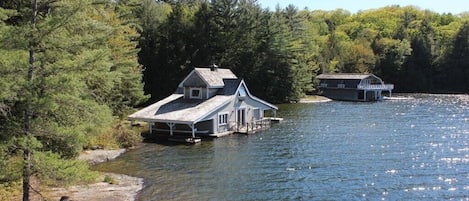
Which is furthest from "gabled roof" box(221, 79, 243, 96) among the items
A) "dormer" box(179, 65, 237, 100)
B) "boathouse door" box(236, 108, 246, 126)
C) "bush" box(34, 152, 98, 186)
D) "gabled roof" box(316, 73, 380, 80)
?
"gabled roof" box(316, 73, 380, 80)

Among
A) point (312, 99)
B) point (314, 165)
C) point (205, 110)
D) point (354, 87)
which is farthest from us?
point (354, 87)

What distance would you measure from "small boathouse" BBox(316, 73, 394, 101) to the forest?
3.24 meters

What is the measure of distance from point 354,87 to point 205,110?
49.2 metres

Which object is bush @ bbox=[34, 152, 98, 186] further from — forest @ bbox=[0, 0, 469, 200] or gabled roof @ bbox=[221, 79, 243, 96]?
gabled roof @ bbox=[221, 79, 243, 96]

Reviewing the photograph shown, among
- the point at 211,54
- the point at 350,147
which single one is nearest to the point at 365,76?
the point at 211,54

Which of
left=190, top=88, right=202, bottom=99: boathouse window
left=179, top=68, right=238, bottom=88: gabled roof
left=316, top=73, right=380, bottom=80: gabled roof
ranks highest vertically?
left=316, top=73, right=380, bottom=80: gabled roof

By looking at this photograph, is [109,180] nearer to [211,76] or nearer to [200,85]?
[200,85]

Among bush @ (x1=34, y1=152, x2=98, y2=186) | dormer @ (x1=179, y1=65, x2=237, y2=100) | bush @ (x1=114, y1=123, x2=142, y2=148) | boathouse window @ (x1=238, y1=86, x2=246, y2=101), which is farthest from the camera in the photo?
boathouse window @ (x1=238, y1=86, x2=246, y2=101)

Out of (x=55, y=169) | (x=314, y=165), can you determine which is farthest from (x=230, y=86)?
(x=55, y=169)

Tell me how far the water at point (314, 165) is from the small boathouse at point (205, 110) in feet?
6.17

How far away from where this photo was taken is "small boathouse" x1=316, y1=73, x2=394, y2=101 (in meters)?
78.9

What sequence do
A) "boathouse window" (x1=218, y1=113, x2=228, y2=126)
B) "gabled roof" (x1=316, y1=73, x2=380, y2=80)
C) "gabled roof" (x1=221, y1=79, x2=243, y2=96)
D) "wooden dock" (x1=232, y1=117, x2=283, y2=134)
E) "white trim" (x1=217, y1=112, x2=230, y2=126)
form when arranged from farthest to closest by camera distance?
1. "gabled roof" (x1=316, y1=73, x2=380, y2=80)
2. "gabled roof" (x1=221, y1=79, x2=243, y2=96)
3. "wooden dock" (x1=232, y1=117, x2=283, y2=134)
4. "boathouse window" (x1=218, y1=113, x2=228, y2=126)
5. "white trim" (x1=217, y1=112, x2=230, y2=126)

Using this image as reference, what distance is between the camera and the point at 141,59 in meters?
69.1

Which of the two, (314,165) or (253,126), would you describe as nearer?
(314,165)
